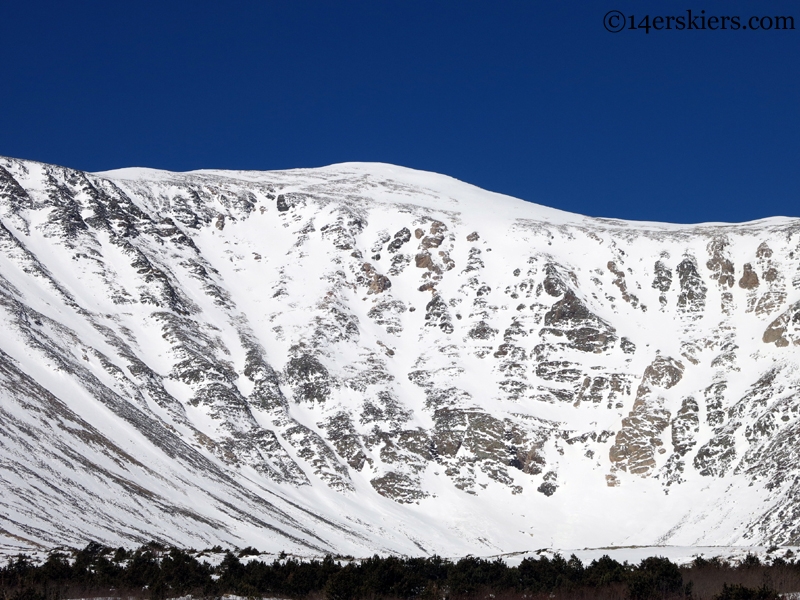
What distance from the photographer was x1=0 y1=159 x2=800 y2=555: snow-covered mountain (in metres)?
92.2

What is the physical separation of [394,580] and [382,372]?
104 metres

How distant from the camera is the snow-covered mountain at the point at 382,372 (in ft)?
302

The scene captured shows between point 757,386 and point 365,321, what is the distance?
58748 millimetres

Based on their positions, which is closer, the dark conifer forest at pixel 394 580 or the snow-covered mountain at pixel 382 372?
the dark conifer forest at pixel 394 580

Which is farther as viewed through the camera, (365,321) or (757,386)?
(365,321)

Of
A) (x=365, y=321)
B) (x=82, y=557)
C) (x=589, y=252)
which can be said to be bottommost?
(x=82, y=557)

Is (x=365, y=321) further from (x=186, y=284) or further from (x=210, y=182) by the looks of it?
(x=210, y=182)

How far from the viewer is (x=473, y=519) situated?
110 m

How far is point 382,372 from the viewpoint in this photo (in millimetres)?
136125

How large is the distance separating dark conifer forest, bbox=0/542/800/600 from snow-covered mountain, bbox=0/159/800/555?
102 feet

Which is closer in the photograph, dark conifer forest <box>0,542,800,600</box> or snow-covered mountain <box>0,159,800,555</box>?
dark conifer forest <box>0,542,800,600</box>

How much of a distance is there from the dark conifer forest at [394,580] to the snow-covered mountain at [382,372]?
3110cm

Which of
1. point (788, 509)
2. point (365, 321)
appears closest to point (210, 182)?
point (365, 321)

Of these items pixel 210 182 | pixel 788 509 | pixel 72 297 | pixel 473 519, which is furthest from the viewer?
pixel 210 182
